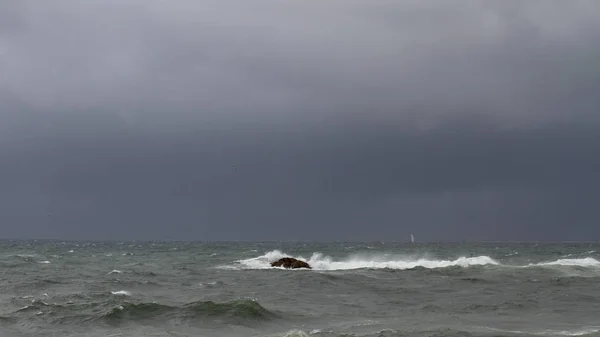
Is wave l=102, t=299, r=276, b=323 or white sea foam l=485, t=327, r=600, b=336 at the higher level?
wave l=102, t=299, r=276, b=323

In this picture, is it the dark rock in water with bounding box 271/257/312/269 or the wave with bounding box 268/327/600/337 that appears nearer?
the wave with bounding box 268/327/600/337

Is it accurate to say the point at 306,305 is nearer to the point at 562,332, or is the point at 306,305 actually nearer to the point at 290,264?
the point at 562,332

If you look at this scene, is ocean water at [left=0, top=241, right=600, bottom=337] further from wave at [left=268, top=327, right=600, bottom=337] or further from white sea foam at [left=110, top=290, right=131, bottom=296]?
white sea foam at [left=110, top=290, right=131, bottom=296]

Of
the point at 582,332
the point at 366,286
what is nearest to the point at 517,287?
the point at 366,286

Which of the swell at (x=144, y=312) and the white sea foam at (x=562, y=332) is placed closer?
the white sea foam at (x=562, y=332)

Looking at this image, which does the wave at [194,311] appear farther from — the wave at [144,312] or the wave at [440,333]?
the wave at [440,333]

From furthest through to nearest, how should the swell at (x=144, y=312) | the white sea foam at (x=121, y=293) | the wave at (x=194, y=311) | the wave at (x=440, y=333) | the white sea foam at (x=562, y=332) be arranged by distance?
the white sea foam at (x=121, y=293)
the wave at (x=194, y=311)
the swell at (x=144, y=312)
the white sea foam at (x=562, y=332)
the wave at (x=440, y=333)

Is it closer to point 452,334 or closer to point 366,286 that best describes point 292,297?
point 366,286

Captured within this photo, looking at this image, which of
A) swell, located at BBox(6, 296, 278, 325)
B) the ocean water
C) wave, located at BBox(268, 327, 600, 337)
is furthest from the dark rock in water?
wave, located at BBox(268, 327, 600, 337)

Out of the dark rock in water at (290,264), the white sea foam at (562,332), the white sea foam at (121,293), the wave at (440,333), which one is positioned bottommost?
the white sea foam at (562,332)

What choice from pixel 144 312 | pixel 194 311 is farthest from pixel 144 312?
pixel 194 311

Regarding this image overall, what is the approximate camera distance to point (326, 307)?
3011 cm

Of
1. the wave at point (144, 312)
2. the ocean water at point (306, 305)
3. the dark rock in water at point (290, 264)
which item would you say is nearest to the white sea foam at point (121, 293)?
the ocean water at point (306, 305)

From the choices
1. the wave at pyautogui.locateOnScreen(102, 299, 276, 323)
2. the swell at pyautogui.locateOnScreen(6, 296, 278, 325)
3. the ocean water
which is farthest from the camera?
the wave at pyautogui.locateOnScreen(102, 299, 276, 323)
